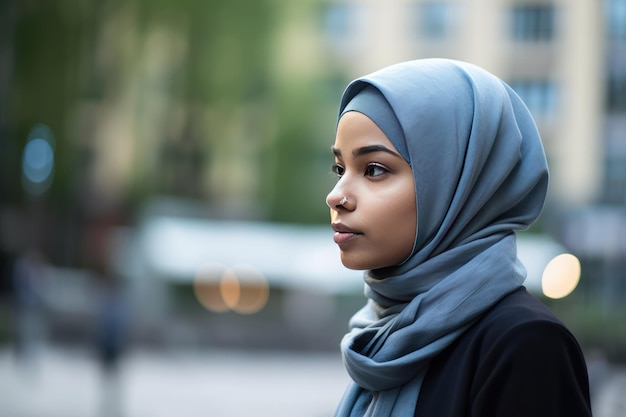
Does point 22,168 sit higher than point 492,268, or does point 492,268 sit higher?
point 492,268

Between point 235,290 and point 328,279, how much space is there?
2.88 m

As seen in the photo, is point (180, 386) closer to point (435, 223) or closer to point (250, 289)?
point (435, 223)

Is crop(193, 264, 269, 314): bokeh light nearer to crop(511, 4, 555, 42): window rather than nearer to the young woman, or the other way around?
crop(511, 4, 555, 42): window

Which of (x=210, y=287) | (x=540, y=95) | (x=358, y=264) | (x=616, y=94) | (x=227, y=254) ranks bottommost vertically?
(x=210, y=287)

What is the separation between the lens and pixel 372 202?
159 cm

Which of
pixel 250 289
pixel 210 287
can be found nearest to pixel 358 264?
pixel 210 287

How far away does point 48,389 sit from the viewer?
11.8 meters

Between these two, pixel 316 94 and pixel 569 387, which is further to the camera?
pixel 316 94

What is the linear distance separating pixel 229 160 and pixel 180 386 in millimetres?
19302

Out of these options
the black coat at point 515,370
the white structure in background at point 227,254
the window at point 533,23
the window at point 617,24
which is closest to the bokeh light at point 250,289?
the white structure in background at point 227,254

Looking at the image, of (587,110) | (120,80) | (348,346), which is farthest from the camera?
(587,110)

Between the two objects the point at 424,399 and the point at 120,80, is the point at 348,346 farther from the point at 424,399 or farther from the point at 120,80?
the point at 120,80

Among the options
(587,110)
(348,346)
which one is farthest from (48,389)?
(587,110)

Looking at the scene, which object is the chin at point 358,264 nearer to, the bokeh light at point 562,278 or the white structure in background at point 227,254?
the bokeh light at point 562,278
